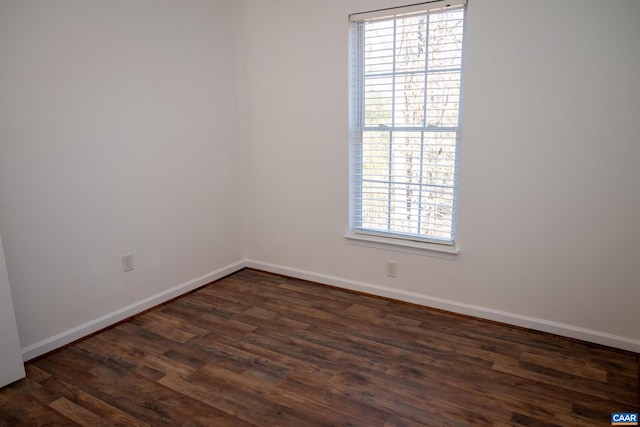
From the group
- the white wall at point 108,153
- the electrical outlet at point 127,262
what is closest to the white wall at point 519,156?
the white wall at point 108,153

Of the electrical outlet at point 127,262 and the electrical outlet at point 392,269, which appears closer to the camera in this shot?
the electrical outlet at point 127,262

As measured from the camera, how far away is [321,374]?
243cm

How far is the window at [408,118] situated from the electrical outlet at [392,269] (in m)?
0.21

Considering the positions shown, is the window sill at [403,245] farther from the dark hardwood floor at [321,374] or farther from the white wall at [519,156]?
the dark hardwood floor at [321,374]

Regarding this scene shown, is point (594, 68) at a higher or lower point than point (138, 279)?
higher

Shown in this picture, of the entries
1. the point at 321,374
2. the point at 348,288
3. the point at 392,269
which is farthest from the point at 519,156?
the point at 321,374

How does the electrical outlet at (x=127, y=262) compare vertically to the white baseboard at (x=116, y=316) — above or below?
above

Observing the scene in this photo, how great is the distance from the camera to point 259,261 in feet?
13.3

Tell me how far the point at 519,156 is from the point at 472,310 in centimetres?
109

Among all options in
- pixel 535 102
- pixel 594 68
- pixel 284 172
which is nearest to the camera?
pixel 594 68

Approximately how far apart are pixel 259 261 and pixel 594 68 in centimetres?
291

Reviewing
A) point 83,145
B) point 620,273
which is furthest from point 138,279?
point 620,273

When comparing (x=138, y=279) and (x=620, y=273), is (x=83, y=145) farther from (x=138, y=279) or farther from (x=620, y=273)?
(x=620, y=273)

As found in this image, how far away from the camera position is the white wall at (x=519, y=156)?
8.11 ft
